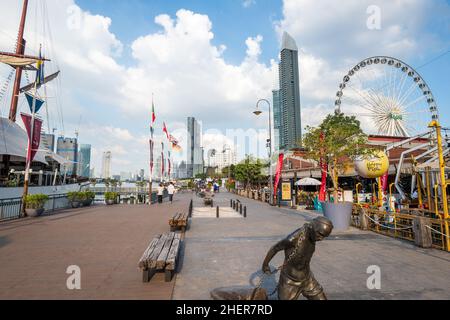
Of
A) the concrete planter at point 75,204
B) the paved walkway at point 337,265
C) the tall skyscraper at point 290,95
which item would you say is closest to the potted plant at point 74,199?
the concrete planter at point 75,204

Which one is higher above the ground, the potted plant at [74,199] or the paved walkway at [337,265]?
the potted plant at [74,199]

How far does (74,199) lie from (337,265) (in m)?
19.6

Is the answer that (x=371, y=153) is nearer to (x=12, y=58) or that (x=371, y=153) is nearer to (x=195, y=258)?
(x=195, y=258)

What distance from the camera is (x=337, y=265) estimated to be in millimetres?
5766

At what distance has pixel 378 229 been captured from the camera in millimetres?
10117

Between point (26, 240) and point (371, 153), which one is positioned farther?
point (371, 153)

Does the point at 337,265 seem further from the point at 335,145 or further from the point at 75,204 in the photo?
the point at 75,204

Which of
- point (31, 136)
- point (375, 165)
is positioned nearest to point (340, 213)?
point (375, 165)

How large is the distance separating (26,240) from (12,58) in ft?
75.0

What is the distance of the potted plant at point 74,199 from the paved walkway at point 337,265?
1448 cm

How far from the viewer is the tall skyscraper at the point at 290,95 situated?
3593 inches

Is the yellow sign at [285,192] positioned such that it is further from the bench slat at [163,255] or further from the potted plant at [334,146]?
the bench slat at [163,255]

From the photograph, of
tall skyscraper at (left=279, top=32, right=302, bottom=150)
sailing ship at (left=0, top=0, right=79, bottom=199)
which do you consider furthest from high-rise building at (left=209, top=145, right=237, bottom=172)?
sailing ship at (left=0, top=0, right=79, bottom=199)
